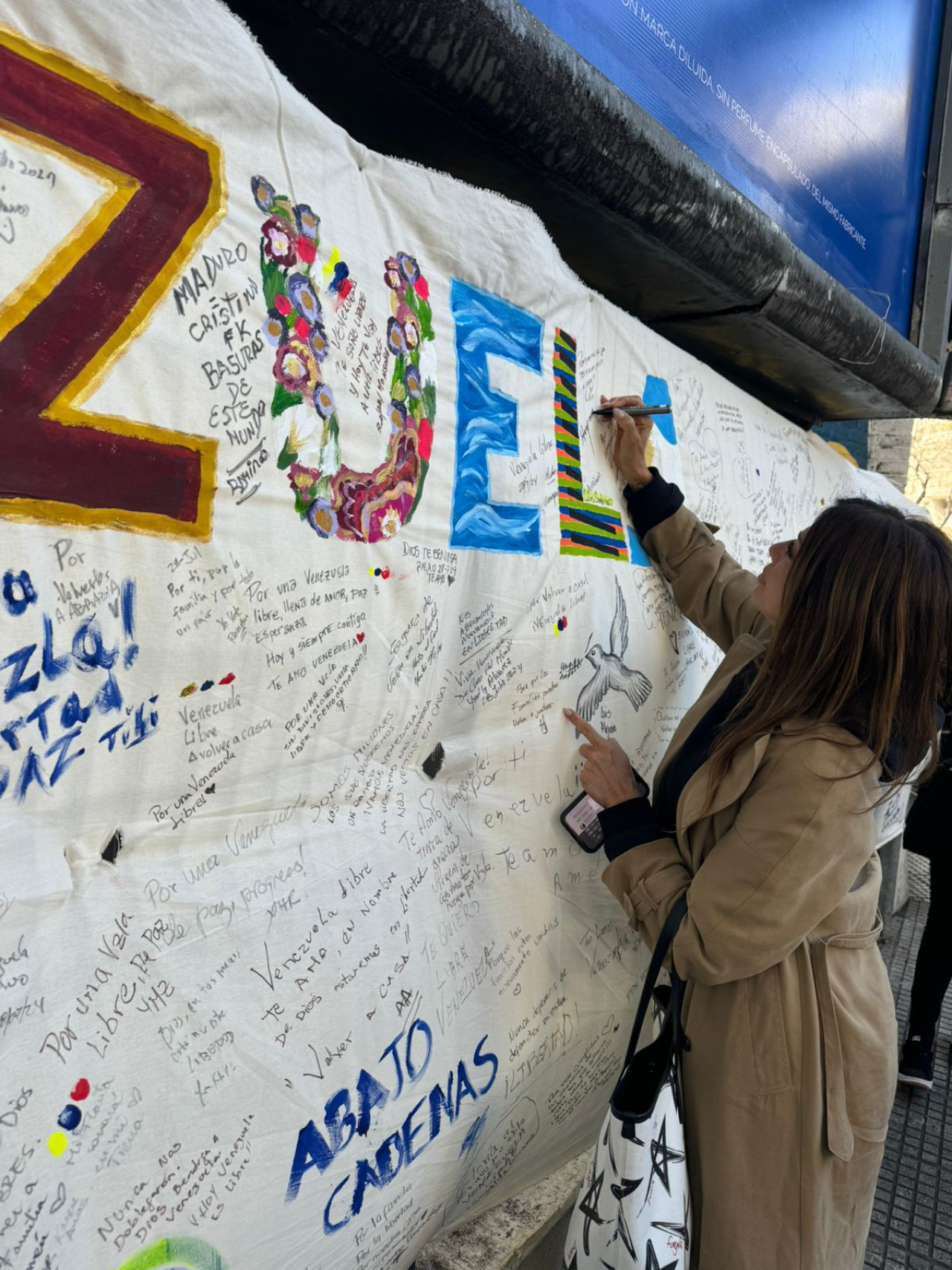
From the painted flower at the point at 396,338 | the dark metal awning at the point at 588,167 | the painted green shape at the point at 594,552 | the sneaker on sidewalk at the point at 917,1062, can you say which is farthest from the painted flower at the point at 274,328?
Result: the sneaker on sidewalk at the point at 917,1062

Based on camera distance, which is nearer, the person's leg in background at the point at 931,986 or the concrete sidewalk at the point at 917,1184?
the concrete sidewalk at the point at 917,1184

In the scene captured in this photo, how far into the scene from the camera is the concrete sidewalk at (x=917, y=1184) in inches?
103

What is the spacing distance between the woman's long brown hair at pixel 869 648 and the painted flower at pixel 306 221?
1.01 metres

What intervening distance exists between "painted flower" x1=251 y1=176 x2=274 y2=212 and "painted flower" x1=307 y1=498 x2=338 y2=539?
412 mm

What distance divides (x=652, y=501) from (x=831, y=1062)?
1.22 metres

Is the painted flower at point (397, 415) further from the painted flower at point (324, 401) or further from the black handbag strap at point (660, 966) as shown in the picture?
the black handbag strap at point (660, 966)

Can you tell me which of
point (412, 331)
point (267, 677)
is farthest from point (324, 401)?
point (267, 677)

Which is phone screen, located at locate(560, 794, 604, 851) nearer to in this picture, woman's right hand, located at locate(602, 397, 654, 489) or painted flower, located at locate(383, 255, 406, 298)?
woman's right hand, located at locate(602, 397, 654, 489)

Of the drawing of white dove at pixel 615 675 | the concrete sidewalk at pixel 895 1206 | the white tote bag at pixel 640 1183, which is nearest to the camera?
the white tote bag at pixel 640 1183

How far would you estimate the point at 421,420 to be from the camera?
5.13 ft

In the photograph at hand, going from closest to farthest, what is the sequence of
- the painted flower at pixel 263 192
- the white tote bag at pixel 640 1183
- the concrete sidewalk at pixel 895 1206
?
the painted flower at pixel 263 192 → the white tote bag at pixel 640 1183 → the concrete sidewalk at pixel 895 1206

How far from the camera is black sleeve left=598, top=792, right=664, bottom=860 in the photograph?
1.71m

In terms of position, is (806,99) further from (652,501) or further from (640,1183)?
(640,1183)

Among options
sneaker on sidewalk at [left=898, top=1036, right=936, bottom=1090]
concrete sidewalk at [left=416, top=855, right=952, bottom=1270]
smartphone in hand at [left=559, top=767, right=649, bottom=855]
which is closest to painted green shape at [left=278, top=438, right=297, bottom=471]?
smartphone in hand at [left=559, top=767, right=649, bottom=855]
